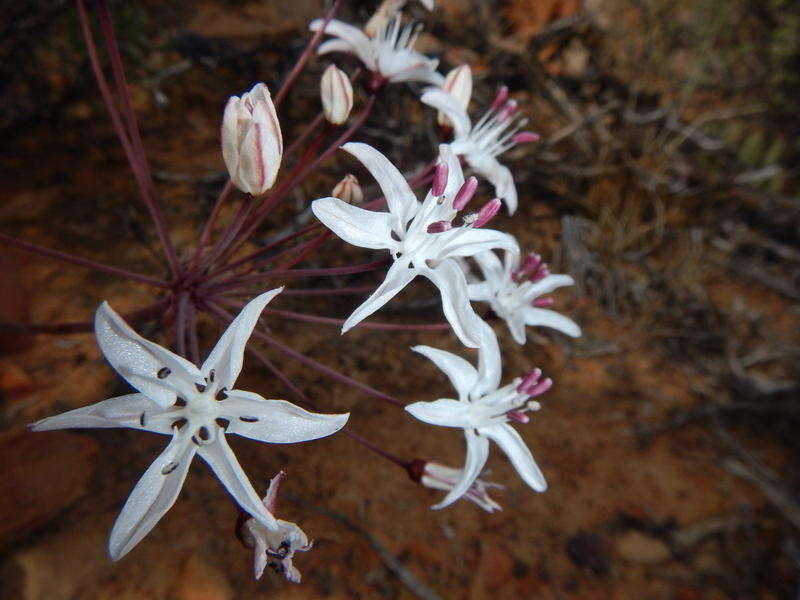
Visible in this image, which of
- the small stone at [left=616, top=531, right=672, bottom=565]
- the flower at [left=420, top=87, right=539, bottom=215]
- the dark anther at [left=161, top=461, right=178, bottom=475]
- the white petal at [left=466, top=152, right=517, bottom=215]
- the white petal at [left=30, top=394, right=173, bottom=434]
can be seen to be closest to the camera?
the white petal at [left=30, top=394, right=173, bottom=434]

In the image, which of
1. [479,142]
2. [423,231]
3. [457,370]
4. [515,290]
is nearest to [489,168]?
[479,142]

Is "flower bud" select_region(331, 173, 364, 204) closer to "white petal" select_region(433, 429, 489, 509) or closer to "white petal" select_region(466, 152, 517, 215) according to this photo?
"white petal" select_region(466, 152, 517, 215)

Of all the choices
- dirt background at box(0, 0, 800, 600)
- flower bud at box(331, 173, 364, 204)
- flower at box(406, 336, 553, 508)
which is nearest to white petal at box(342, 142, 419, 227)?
flower bud at box(331, 173, 364, 204)

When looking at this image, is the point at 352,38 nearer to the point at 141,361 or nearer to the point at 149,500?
the point at 141,361

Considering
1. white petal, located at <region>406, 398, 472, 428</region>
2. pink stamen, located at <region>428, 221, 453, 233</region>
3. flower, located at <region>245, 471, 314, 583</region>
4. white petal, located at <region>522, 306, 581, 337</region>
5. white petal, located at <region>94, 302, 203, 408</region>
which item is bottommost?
flower, located at <region>245, 471, 314, 583</region>

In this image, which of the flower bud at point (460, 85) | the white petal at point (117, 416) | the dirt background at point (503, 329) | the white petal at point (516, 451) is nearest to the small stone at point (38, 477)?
the dirt background at point (503, 329)

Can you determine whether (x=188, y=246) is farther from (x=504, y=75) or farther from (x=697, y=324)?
(x=697, y=324)
